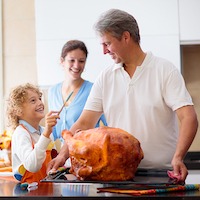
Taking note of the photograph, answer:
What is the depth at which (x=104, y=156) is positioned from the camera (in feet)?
4.47

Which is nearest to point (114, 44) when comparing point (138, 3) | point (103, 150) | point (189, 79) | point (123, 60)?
point (123, 60)

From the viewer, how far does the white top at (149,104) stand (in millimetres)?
1834

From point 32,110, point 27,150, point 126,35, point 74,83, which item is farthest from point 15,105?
point 74,83

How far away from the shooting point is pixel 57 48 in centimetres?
299

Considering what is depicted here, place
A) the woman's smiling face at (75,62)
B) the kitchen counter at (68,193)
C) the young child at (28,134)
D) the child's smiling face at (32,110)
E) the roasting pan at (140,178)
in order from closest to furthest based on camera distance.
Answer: the kitchen counter at (68,193)
the roasting pan at (140,178)
the young child at (28,134)
the child's smiling face at (32,110)
the woman's smiling face at (75,62)

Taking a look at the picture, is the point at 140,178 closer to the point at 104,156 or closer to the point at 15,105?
the point at 104,156

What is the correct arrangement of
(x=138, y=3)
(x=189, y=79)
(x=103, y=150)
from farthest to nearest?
(x=189, y=79)
(x=138, y=3)
(x=103, y=150)

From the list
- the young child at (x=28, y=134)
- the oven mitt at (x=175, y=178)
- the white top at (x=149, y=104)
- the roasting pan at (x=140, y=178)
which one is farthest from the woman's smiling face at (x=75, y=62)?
the oven mitt at (x=175, y=178)

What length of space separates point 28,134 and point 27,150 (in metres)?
0.12

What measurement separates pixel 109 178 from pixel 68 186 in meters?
0.11

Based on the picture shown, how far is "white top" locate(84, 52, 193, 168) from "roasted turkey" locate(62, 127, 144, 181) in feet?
1.42

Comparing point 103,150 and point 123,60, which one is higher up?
point 123,60

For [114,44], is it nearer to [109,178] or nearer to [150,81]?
[150,81]

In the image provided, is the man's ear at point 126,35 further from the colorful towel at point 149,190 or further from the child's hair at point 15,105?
the colorful towel at point 149,190
